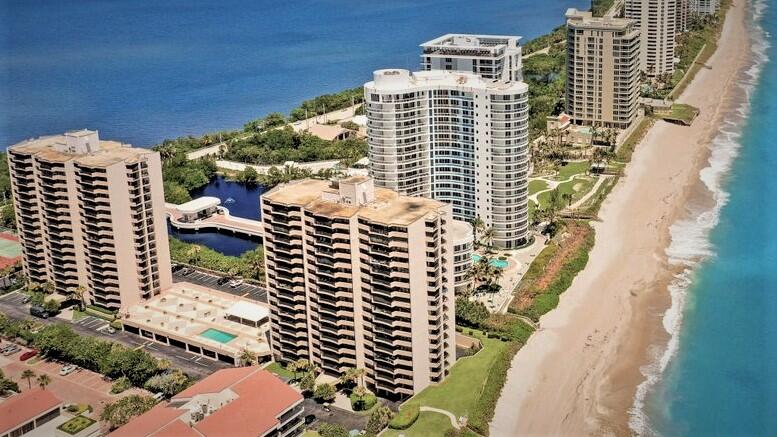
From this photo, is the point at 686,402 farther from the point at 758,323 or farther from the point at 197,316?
the point at 197,316

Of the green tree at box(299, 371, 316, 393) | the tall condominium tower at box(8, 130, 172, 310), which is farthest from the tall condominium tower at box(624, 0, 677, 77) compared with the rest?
the green tree at box(299, 371, 316, 393)

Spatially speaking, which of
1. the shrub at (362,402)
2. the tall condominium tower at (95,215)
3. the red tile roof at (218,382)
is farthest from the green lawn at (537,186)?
the red tile roof at (218,382)

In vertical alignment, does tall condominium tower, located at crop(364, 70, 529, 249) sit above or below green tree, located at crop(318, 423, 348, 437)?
above

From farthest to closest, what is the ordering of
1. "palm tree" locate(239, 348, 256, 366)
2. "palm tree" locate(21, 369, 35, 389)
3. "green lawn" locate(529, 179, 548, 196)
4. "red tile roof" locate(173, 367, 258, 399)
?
"green lawn" locate(529, 179, 548, 196) → "palm tree" locate(239, 348, 256, 366) → "palm tree" locate(21, 369, 35, 389) → "red tile roof" locate(173, 367, 258, 399)

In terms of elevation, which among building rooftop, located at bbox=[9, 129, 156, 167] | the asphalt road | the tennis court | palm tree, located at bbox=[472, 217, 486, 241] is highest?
building rooftop, located at bbox=[9, 129, 156, 167]

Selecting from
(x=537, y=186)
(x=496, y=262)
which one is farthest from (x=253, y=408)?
(x=537, y=186)

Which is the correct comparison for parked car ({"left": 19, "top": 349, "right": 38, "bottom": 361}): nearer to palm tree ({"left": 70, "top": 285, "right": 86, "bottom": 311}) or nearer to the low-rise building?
palm tree ({"left": 70, "top": 285, "right": 86, "bottom": 311})

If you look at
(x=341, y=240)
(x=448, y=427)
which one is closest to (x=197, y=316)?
(x=341, y=240)

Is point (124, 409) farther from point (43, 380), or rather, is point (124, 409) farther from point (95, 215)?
point (95, 215)
